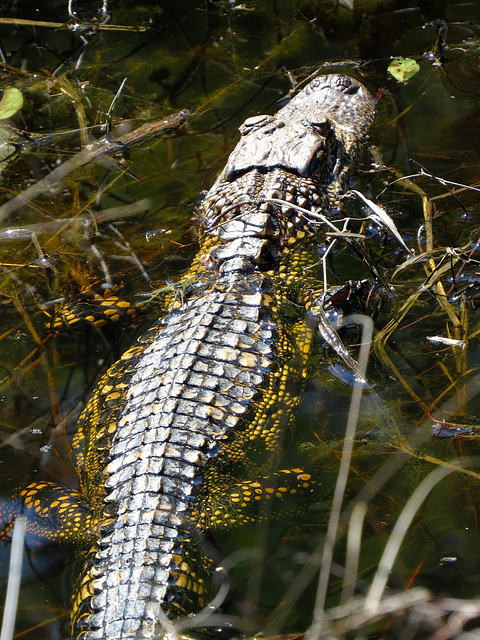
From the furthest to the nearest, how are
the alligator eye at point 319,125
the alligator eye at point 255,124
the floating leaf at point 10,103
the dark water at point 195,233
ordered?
the floating leaf at point 10,103 → the alligator eye at point 255,124 → the alligator eye at point 319,125 → the dark water at point 195,233

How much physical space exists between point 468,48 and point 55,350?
4428mm

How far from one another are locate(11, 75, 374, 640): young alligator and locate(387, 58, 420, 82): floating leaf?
159 cm

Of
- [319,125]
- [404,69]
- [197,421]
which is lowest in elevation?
[197,421]

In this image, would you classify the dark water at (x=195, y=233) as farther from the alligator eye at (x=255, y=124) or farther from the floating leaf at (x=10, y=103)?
the alligator eye at (x=255, y=124)

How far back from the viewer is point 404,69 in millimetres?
5148

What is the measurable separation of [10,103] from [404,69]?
11.0 ft

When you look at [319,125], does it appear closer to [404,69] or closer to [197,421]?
[404,69]

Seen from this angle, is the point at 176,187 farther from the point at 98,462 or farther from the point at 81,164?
the point at 98,462

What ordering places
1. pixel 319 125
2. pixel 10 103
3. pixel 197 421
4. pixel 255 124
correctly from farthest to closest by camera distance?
1. pixel 10 103
2. pixel 255 124
3. pixel 319 125
4. pixel 197 421

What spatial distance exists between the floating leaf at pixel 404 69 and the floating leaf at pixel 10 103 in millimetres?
3168

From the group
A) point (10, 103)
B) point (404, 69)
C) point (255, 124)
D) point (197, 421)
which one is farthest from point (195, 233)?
point (404, 69)

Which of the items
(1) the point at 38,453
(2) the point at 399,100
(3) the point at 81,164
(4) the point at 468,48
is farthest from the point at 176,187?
(4) the point at 468,48

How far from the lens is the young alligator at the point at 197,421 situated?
2277mm

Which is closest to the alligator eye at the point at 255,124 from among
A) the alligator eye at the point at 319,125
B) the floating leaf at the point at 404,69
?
the alligator eye at the point at 319,125
